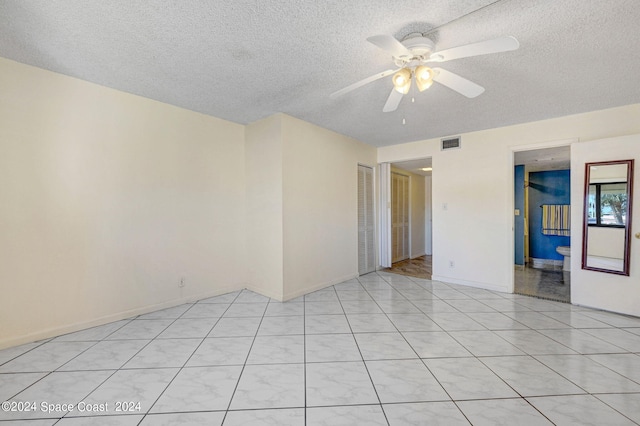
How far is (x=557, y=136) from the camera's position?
3.65 metres

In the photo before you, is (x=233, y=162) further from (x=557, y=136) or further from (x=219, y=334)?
(x=557, y=136)

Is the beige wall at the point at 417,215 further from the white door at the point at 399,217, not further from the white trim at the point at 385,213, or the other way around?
the white trim at the point at 385,213

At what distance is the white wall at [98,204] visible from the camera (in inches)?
95.1

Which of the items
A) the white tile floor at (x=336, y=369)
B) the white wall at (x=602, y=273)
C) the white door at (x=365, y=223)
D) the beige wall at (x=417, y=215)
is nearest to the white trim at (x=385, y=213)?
the white door at (x=365, y=223)

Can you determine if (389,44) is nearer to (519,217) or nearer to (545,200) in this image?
(519,217)

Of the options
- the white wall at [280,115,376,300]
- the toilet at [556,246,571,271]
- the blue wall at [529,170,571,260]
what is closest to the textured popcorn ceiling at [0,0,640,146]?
the white wall at [280,115,376,300]

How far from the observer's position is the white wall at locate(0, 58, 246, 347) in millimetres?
2416

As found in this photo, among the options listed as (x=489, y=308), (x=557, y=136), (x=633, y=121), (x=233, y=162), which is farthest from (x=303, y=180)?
(x=633, y=121)

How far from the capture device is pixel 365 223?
16.7 ft

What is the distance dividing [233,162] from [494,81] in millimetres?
3339

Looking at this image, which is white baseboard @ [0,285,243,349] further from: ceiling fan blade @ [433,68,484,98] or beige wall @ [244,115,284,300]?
ceiling fan blade @ [433,68,484,98]

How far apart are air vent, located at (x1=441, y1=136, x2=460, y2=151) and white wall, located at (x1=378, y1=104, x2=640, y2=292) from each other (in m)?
0.08

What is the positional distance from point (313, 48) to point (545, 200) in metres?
6.60

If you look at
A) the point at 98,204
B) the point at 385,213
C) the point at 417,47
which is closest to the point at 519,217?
the point at 385,213
